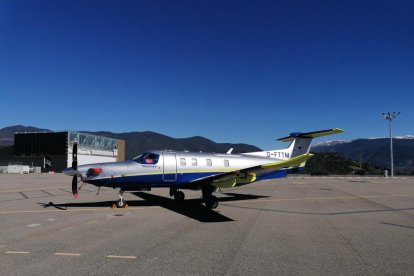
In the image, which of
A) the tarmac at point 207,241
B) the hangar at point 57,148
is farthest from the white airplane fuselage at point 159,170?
the hangar at point 57,148

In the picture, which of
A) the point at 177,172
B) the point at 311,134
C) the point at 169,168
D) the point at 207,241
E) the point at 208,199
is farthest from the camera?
the point at 311,134

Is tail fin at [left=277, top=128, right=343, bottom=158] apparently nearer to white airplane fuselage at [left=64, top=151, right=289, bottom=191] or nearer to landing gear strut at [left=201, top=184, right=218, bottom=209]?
white airplane fuselage at [left=64, top=151, right=289, bottom=191]

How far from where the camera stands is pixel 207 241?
30.7ft

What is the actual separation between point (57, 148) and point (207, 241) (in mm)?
101089

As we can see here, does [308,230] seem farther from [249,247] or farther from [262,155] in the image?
[262,155]

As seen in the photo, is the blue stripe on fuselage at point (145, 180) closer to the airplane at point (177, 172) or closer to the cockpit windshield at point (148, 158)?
the airplane at point (177, 172)

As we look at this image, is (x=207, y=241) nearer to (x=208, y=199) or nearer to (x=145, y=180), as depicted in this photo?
(x=208, y=199)

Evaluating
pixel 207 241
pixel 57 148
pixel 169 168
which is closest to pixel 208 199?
pixel 169 168

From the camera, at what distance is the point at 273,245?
8.91 meters

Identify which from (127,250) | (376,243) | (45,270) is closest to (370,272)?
(376,243)

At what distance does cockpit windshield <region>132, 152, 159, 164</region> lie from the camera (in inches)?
670

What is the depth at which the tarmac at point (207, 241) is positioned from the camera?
6973 millimetres

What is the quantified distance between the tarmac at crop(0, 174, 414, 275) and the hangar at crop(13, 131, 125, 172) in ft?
289

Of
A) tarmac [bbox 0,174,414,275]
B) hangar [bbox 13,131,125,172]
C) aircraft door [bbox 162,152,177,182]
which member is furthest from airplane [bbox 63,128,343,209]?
hangar [bbox 13,131,125,172]
